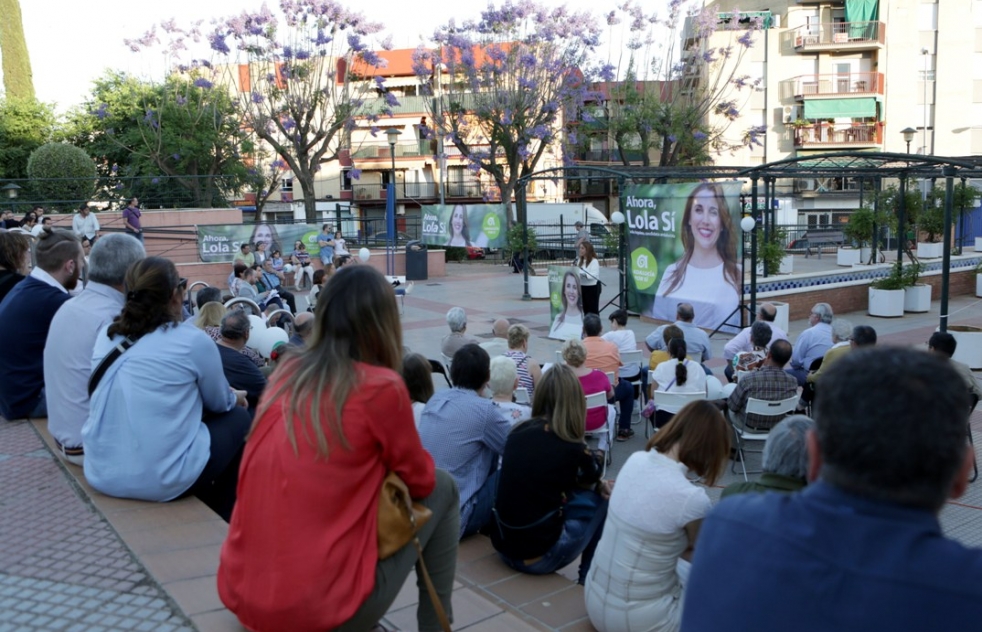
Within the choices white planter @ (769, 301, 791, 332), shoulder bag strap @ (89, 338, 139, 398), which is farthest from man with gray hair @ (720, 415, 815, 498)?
white planter @ (769, 301, 791, 332)

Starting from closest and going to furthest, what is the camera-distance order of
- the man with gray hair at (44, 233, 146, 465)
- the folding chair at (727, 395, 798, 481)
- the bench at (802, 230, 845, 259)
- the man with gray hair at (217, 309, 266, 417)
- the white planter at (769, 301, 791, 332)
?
the man with gray hair at (44, 233, 146, 465)
the man with gray hair at (217, 309, 266, 417)
the folding chair at (727, 395, 798, 481)
the white planter at (769, 301, 791, 332)
the bench at (802, 230, 845, 259)

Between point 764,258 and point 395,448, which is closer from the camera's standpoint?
point 395,448

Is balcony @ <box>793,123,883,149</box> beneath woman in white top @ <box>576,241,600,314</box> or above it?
above

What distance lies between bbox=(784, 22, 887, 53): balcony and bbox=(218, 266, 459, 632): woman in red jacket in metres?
47.1

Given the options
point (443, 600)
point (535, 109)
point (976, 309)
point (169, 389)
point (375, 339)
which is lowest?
point (976, 309)

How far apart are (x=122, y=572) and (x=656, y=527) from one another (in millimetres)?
2130

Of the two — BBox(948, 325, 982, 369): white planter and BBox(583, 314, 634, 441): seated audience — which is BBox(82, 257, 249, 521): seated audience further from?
BBox(948, 325, 982, 369): white planter

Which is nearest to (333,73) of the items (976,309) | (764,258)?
(764,258)

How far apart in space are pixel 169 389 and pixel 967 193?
23.8 metres

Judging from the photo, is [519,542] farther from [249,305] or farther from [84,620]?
[249,305]

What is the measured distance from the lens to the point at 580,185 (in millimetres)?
49281

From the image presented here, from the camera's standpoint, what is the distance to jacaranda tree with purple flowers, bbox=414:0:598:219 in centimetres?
2970

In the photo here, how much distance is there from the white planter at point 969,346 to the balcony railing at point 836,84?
36.4 meters

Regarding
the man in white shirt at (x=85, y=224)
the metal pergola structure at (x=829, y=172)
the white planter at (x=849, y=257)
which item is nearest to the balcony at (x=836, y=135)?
the white planter at (x=849, y=257)
